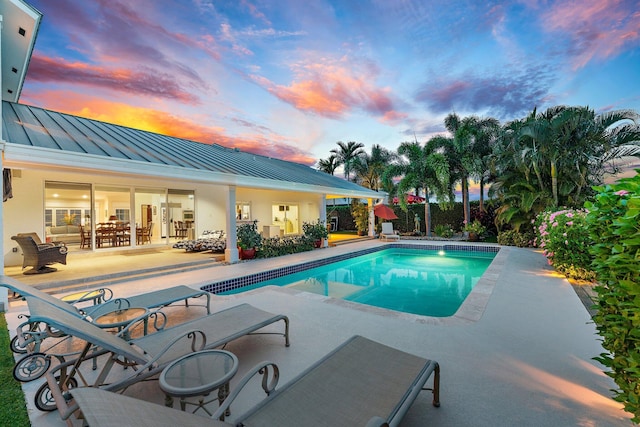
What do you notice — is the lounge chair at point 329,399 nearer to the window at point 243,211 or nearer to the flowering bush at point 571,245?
the flowering bush at point 571,245

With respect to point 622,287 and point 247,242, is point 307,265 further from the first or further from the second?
point 622,287

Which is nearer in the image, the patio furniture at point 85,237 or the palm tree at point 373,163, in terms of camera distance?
the patio furniture at point 85,237

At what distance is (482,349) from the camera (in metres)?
3.78

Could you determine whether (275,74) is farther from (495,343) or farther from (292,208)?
(495,343)


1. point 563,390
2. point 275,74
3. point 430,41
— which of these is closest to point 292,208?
point 275,74

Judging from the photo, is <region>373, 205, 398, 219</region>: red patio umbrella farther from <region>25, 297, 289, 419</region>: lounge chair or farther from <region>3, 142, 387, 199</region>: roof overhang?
<region>25, 297, 289, 419</region>: lounge chair

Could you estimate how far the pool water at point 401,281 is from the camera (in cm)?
723

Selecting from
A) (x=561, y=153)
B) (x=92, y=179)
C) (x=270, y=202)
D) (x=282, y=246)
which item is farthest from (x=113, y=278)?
(x=561, y=153)

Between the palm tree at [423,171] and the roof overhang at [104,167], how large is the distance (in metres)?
11.0

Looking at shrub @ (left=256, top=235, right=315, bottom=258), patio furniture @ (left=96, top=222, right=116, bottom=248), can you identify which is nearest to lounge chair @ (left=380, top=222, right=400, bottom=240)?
shrub @ (left=256, top=235, right=315, bottom=258)

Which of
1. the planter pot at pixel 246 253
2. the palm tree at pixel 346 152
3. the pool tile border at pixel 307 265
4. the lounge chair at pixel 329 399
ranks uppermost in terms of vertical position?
the palm tree at pixel 346 152

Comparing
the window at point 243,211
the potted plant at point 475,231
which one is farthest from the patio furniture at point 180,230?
the potted plant at point 475,231

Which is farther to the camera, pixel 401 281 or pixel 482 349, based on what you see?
pixel 401 281

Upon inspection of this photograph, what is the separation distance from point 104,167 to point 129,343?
6177 millimetres
